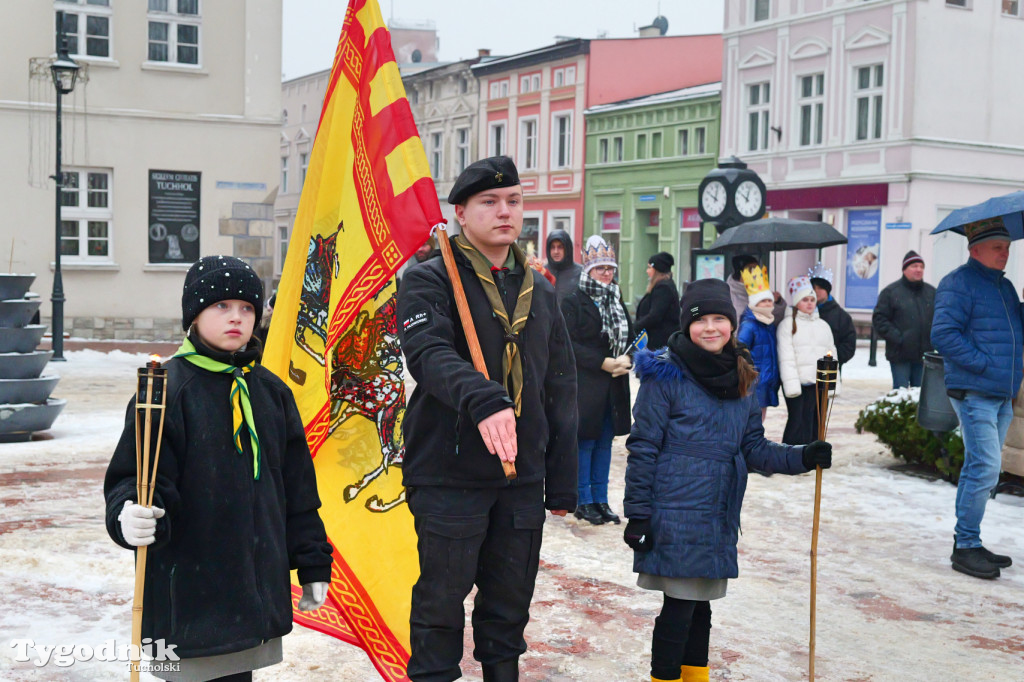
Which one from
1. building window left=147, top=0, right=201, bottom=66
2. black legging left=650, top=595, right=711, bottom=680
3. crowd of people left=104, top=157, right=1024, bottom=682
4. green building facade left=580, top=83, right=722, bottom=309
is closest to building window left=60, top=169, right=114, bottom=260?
building window left=147, top=0, right=201, bottom=66

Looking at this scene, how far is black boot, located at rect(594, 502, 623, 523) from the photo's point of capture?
24.7ft

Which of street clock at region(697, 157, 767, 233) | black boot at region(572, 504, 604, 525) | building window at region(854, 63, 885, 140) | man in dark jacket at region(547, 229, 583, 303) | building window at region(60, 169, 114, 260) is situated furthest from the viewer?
building window at region(854, 63, 885, 140)

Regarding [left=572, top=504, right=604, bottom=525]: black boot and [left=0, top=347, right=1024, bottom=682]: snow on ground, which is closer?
[left=0, top=347, right=1024, bottom=682]: snow on ground

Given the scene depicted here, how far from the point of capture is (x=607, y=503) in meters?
7.61

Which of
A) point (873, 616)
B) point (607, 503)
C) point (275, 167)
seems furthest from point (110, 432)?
point (275, 167)

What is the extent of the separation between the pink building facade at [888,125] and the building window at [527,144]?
1190 centimetres

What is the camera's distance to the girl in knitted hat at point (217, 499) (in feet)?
9.79

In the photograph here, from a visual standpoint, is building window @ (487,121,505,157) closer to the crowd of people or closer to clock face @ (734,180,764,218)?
clock face @ (734,180,764,218)

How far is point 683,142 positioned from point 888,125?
7.92 metres

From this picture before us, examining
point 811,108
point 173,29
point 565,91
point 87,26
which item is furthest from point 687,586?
point 565,91

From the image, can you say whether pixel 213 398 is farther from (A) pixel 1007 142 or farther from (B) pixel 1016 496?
(A) pixel 1007 142

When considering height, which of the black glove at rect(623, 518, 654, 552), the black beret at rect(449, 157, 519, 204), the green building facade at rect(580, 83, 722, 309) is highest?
the green building facade at rect(580, 83, 722, 309)

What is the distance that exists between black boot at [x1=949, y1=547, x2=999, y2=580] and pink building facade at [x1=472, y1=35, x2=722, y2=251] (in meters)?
32.3

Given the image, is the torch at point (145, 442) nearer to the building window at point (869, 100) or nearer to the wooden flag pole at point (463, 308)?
the wooden flag pole at point (463, 308)
